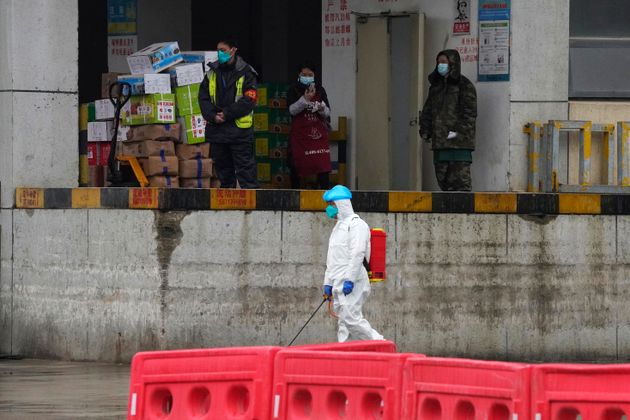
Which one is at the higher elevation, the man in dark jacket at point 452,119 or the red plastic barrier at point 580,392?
the man in dark jacket at point 452,119

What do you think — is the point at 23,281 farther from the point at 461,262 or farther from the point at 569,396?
the point at 569,396

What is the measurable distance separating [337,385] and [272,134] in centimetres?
947

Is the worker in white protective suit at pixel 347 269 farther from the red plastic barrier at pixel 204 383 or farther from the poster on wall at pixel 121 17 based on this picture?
the poster on wall at pixel 121 17

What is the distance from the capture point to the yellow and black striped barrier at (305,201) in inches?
679

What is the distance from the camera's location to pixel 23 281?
1812 cm

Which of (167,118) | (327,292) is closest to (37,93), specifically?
(167,118)

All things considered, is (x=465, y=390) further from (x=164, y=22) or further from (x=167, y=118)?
(x=164, y=22)

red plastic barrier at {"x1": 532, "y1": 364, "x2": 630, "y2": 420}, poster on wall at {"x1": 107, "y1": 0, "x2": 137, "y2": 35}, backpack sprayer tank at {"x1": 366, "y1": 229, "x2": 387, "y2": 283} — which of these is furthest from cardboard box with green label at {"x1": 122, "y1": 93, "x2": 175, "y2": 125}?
red plastic barrier at {"x1": 532, "y1": 364, "x2": 630, "y2": 420}

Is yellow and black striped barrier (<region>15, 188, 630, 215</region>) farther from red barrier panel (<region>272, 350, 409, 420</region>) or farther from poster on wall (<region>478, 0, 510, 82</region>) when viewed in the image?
red barrier panel (<region>272, 350, 409, 420</region>)

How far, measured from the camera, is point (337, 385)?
11312mm

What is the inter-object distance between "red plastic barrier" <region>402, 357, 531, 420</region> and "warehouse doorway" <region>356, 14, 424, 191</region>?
9.72 m

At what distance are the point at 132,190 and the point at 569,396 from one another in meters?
7.80

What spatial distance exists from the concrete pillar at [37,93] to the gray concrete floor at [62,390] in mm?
2139

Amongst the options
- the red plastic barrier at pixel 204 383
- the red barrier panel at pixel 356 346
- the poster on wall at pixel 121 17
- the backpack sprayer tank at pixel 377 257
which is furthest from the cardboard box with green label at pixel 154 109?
the red plastic barrier at pixel 204 383
